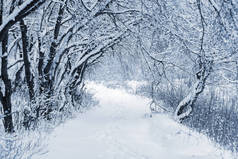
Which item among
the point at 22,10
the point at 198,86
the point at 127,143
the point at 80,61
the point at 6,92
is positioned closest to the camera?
the point at 22,10

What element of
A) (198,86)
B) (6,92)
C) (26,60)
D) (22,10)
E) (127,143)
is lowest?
(127,143)

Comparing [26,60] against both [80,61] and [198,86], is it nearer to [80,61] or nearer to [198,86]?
[80,61]

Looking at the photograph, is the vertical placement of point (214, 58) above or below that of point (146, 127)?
above

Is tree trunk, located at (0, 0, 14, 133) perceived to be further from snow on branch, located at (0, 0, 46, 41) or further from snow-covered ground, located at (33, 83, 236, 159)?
snow on branch, located at (0, 0, 46, 41)

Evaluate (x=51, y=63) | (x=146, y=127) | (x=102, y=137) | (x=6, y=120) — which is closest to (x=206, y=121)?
(x=146, y=127)

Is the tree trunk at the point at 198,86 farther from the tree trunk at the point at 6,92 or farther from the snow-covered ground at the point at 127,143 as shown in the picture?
the tree trunk at the point at 6,92

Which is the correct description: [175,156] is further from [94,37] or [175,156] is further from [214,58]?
[94,37]

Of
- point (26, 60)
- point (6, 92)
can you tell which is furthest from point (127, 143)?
point (26, 60)

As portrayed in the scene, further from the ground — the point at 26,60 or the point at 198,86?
the point at 26,60

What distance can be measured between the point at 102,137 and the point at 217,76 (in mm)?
5708

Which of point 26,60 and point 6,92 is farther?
point 26,60

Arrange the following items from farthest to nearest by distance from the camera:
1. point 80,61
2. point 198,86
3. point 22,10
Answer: point 80,61 < point 198,86 < point 22,10

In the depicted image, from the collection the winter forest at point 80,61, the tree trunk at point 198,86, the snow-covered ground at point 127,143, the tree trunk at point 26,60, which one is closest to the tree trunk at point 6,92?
the winter forest at point 80,61

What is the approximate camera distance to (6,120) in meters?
4.82
